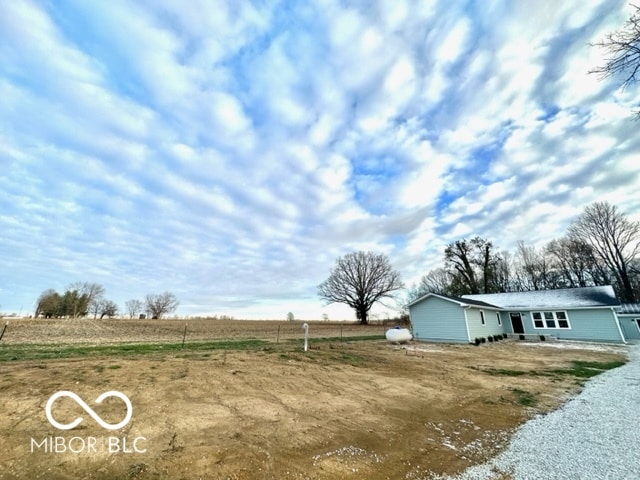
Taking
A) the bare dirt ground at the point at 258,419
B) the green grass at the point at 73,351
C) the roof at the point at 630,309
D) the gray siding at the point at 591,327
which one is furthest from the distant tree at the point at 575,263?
the green grass at the point at 73,351

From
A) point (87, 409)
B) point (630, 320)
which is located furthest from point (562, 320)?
point (87, 409)

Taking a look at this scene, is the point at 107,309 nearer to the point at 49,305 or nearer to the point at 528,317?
the point at 49,305

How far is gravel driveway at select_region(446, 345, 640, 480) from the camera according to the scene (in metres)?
3.31

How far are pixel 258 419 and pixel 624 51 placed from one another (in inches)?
352

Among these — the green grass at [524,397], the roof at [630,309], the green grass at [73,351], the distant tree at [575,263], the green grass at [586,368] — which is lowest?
the green grass at [524,397]

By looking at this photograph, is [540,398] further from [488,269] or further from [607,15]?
[488,269]

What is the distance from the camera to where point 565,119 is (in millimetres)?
12188

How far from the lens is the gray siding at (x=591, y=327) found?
19.2m

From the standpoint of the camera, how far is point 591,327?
1977 centimetres

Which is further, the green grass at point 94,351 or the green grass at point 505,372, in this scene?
the green grass at point 94,351

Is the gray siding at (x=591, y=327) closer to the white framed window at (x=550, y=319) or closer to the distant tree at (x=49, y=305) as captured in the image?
the white framed window at (x=550, y=319)

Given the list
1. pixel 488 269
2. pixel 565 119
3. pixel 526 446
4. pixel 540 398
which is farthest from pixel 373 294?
pixel 526 446

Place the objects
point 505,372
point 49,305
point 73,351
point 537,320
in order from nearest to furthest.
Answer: point 505,372, point 73,351, point 537,320, point 49,305

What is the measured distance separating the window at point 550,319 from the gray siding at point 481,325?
2538mm
